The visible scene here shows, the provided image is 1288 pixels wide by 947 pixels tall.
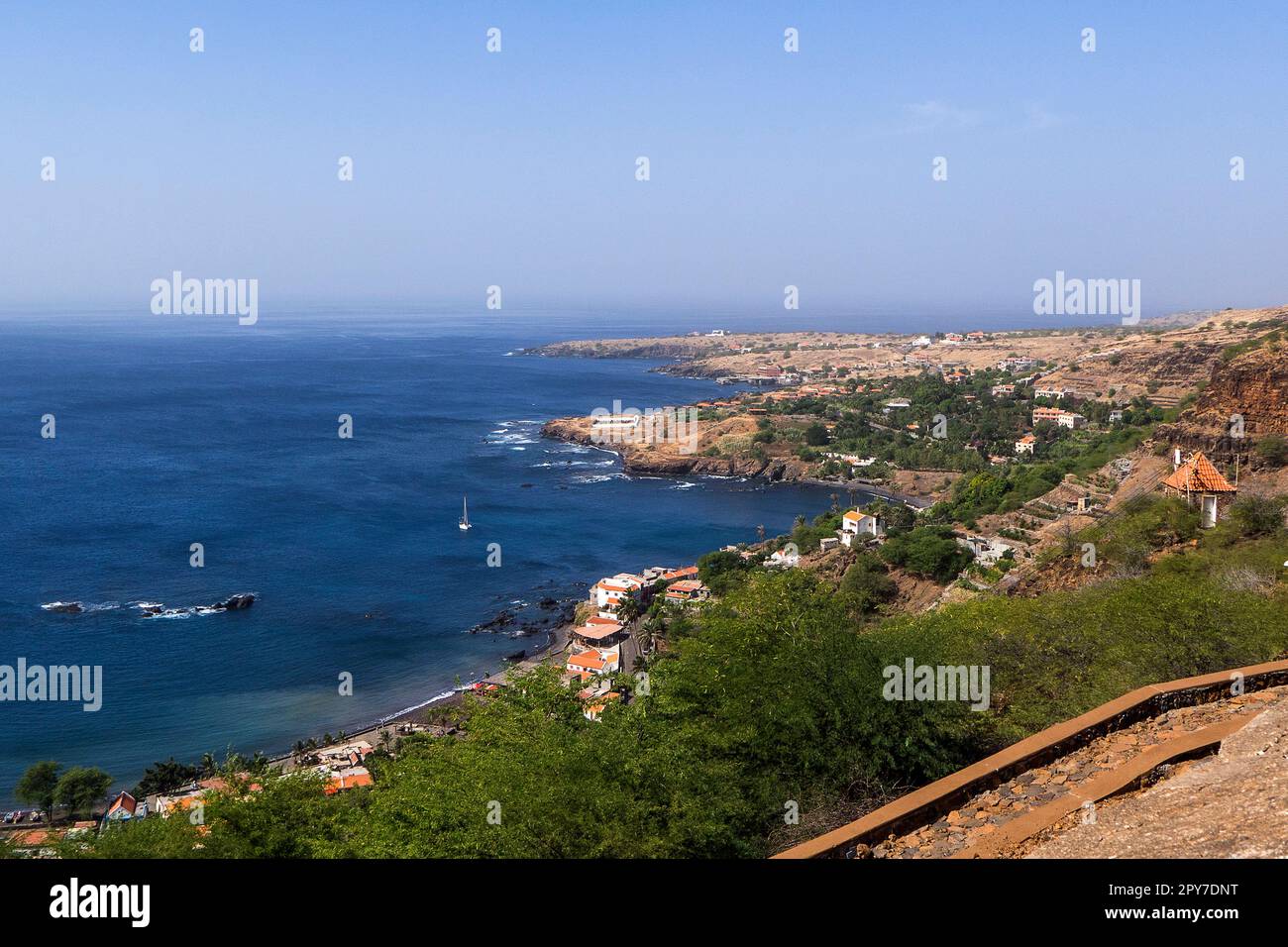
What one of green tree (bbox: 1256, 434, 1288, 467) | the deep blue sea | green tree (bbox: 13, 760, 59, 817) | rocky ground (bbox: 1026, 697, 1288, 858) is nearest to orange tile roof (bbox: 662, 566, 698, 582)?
the deep blue sea

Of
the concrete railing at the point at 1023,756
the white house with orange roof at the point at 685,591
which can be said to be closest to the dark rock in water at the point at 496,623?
the white house with orange roof at the point at 685,591

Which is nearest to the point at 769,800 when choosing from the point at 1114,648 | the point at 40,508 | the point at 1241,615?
the point at 1114,648

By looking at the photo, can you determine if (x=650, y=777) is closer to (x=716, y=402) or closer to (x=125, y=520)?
(x=125, y=520)

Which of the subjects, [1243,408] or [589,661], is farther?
[589,661]

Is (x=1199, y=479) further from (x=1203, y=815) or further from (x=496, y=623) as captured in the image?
(x=496, y=623)

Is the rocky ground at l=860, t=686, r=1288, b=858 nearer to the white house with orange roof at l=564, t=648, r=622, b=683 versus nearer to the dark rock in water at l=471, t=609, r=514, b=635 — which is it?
the white house with orange roof at l=564, t=648, r=622, b=683

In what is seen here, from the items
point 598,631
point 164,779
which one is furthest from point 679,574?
point 164,779
